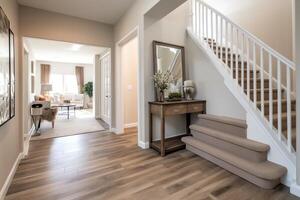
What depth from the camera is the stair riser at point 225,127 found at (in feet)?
7.91

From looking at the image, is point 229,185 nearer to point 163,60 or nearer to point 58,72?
point 163,60

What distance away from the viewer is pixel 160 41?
324cm

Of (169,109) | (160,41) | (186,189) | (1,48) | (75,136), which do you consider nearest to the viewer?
(1,48)

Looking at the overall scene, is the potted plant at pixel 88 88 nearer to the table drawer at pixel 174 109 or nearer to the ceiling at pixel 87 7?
the ceiling at pixel 87 7

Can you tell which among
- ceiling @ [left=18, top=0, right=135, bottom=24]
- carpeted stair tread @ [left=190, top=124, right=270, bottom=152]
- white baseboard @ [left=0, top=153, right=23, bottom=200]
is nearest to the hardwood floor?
white baseboard @ [left=0, top=153, right=23, bottom=200]

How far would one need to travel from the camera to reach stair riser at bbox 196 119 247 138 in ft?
7.91

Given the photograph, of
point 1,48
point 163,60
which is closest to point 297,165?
point 163,60

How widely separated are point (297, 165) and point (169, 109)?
1683 mm

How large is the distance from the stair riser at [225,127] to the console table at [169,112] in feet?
0.83

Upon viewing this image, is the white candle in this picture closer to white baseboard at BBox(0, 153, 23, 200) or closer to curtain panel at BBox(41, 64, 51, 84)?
white baseboard at BBox(0, 153, 23, 200)

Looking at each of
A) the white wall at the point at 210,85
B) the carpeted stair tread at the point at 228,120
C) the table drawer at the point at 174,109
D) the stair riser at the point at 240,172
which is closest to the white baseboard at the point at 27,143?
the table drawer at the point at 174,109

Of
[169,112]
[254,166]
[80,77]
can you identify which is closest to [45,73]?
[80,77]

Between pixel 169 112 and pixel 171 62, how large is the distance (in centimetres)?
115

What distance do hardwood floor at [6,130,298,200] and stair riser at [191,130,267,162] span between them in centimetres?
30
